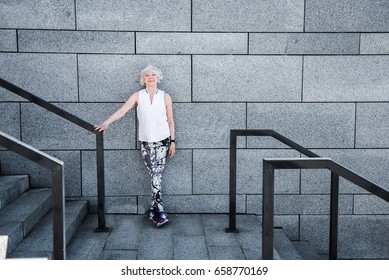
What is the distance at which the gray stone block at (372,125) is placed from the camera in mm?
5078

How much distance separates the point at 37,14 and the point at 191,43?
1.92m

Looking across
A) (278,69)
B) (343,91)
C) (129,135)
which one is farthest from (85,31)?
(343,91)

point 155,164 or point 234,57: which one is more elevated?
point 234,57

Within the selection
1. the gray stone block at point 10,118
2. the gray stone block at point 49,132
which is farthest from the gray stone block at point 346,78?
the gray stone block at point 10,118

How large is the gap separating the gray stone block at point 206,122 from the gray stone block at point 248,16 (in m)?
0.98

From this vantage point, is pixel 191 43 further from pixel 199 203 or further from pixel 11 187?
pixel 11 187

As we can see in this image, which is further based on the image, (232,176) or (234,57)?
(234,57)

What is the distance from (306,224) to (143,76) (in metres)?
2.85

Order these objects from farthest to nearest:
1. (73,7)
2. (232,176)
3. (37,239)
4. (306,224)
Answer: (306,224) < (73,7) < (232,176) < (37,239)

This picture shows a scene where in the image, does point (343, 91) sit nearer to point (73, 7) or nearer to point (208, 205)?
point (208, 205)

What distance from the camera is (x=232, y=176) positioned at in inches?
171

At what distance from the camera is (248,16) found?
491 centimetres

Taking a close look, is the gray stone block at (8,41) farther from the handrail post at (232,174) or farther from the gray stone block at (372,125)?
the gray stone block at (372,125)

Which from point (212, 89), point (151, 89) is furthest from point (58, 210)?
point (212, 89)
